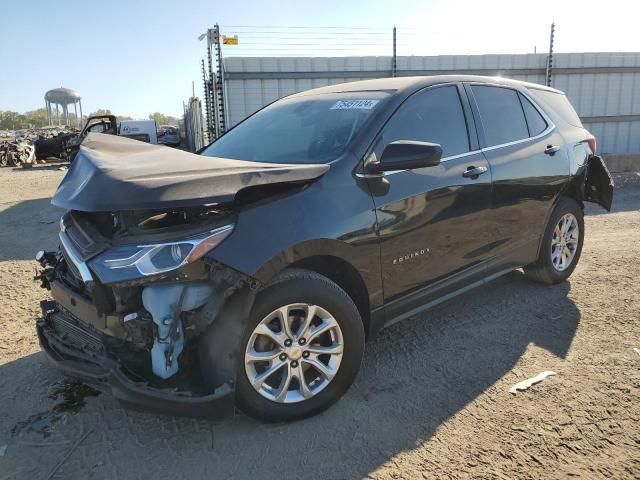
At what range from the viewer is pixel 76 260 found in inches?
99.3

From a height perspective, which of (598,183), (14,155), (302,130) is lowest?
(14,155)

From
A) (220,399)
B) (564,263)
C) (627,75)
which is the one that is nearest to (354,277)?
(220,399)

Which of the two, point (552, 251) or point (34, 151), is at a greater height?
point (552, 251)

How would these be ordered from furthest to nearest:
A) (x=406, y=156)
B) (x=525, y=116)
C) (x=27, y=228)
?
(x=27, y=228)
(x=525, y=116)
(x=406, y=156)

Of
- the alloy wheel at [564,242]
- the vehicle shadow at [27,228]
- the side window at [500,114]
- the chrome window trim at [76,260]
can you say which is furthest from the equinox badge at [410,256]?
the vehicle shadow at [27,228]

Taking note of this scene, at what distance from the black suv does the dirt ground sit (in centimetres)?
26

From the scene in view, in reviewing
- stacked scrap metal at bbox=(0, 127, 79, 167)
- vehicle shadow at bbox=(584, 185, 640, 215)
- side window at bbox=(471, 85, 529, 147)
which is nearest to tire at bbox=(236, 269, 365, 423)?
side window at bbox=(471, 85, 529, 147)

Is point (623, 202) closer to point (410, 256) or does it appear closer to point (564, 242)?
point (564, 242)

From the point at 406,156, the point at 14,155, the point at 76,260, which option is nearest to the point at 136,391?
the point at 76,260

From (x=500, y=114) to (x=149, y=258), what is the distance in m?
3.08

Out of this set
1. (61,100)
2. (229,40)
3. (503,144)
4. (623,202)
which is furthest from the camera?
(61,100)

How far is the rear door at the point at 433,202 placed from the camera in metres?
3.07

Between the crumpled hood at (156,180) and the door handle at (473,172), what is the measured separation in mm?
1218

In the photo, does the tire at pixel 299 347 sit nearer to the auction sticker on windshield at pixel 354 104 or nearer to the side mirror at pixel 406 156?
the side mirror at pixel 406 156
